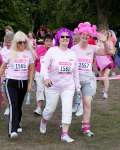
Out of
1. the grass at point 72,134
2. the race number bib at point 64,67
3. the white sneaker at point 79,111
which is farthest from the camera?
the white sneaker at point 79,111

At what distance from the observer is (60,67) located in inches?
319

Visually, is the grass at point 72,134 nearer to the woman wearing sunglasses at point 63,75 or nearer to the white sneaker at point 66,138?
the white sneaker at point 66,138

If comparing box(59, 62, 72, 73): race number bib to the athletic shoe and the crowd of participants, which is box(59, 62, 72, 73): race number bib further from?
the athletic shoe

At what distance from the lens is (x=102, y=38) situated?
355 inches

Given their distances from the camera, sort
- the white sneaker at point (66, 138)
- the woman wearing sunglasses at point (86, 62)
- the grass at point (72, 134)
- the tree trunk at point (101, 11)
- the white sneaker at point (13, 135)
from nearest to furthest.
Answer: the grass at point (72, 134)
the white sneaker at point (66, 138)
the white sneaker at point (13, 135)
the woman wearing sunglasses at point (86, 62)
the tree trunk at point (101, 11)

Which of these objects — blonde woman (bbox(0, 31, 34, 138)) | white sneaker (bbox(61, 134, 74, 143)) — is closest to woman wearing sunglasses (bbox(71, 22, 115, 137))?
white sneaker (bbox(61, 134, 74, 143))

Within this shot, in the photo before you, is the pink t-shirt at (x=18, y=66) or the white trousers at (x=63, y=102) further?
the pink t-shirt at (x=18, y=66)

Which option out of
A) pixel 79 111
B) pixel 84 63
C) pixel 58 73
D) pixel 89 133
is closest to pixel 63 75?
pixel 58 73

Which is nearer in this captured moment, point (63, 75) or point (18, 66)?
point (63, 75)

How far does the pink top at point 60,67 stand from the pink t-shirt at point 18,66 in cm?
48

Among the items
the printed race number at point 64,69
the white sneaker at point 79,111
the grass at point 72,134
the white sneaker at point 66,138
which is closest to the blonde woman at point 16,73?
the grass at point 72,134

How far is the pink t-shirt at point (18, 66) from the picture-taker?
843 cm

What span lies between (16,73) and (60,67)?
31.9 inches

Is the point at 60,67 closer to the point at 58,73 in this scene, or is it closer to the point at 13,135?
the point at 58,73
